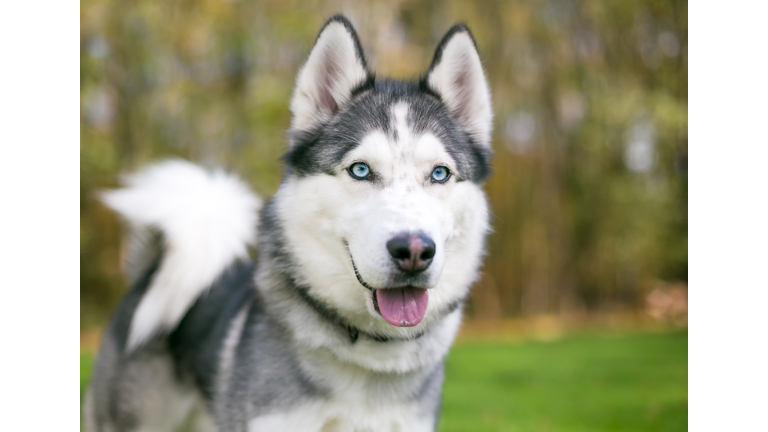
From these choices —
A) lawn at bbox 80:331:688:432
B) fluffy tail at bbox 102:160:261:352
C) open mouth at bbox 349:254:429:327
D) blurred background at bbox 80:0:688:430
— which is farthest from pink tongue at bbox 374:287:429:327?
blurred background at bbox 80:0:688:430

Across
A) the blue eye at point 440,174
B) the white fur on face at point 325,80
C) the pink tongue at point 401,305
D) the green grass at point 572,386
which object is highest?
the white fur on face at point 325,80

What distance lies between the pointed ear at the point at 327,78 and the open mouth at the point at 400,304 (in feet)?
2.31

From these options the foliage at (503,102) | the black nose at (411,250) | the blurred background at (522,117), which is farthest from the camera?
the foliage at (503,102)

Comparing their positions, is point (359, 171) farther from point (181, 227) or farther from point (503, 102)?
point (503, 102)

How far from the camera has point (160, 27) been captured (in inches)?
289

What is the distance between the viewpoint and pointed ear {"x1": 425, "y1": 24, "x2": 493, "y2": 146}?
7.59 ft

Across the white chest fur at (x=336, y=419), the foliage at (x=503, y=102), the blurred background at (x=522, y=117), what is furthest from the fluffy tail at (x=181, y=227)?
the foliage at (x=503, y=102)

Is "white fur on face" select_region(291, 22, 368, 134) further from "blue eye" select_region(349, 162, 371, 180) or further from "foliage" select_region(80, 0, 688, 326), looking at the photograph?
"foliage" select_region(80, 0, 688, 326)

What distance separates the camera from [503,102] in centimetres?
1084

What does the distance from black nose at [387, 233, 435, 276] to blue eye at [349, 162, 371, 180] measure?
354mm

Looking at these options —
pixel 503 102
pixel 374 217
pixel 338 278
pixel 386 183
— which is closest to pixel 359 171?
pixel 386 183

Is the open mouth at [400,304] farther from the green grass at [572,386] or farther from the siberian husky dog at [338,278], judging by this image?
the green grass at [572,386]

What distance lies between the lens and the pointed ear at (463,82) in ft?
7.59

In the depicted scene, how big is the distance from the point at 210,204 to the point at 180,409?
96 centimetres
